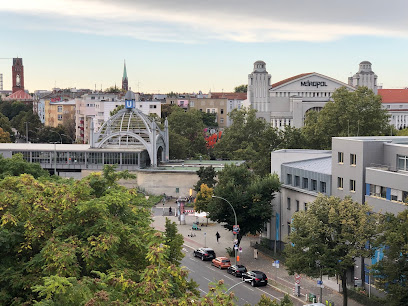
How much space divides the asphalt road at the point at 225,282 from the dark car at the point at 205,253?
0.37m

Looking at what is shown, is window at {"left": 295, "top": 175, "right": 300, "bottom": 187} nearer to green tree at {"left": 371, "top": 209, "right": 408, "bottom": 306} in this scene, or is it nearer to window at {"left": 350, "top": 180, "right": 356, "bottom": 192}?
window at {"left": 350, "top": 180, "right": 356, "bottom": 192}

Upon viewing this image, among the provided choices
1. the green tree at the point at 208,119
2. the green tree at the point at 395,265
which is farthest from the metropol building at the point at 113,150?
the green tree at the point at 208,119

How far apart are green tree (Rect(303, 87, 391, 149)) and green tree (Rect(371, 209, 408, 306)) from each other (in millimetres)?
53695

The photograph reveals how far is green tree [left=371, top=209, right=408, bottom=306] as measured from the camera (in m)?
41.1

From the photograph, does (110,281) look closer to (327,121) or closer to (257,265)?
(257,265)

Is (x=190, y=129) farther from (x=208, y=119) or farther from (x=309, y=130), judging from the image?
(x=208, y=119)

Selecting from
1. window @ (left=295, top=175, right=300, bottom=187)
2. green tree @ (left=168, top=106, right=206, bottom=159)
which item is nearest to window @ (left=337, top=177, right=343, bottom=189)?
window @ (left=295, top=175, right=300, bottom=187)

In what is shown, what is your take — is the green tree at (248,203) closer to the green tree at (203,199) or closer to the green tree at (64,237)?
the green tree at (203,199)

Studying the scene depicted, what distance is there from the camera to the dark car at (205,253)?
62.8 m

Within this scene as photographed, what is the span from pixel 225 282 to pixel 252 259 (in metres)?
8.69

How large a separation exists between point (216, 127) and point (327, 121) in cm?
9957

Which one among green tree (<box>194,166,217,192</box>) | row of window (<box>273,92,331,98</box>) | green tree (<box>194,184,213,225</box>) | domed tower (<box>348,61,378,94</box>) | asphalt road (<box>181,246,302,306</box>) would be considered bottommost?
asphalt road (<box>181,246,302,306</box>)

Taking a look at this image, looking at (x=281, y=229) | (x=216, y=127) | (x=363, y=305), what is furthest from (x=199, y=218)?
(x=216, y=127)

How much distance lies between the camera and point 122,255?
34.3m
